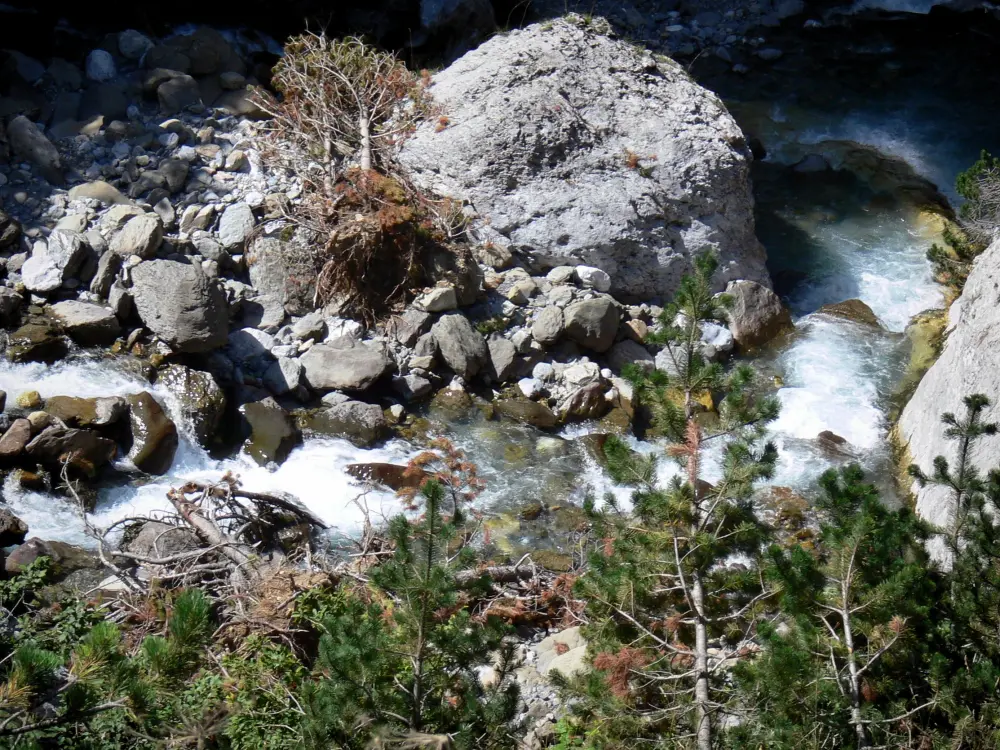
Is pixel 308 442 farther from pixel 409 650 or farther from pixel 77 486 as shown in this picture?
pixel 409 650

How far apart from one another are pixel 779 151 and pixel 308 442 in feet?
28.4

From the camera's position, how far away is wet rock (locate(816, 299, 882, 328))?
10664 mm

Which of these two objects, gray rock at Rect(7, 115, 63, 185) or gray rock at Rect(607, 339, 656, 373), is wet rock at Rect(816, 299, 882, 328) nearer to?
gray rock at Rect(607, 339, 656, 373)

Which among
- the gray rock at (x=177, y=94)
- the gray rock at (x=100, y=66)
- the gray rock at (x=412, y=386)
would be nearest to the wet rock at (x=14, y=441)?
the gray rock at (x=412, y=386)

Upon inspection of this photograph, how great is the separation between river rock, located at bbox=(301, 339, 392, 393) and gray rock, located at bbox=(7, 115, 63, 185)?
368cm

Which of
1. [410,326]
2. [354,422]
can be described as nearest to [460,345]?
[410,326]

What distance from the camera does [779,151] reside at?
1362cm

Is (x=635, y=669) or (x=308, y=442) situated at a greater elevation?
(x=635, y=669)

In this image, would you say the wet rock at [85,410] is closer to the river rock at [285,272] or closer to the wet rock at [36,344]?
the wet rock at [36,344]

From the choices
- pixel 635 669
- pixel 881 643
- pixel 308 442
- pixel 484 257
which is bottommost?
pixel 308 442

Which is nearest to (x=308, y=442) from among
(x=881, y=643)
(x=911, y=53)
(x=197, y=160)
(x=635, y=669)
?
(x=197, y=160)

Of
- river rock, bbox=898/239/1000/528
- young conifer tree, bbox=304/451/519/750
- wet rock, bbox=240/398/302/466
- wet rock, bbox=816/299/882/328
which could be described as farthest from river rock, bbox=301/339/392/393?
wet rock, bbox=816/299/882/328

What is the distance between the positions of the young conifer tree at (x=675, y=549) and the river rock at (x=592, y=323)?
447 centimetres

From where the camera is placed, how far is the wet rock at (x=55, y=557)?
6.88 meters
